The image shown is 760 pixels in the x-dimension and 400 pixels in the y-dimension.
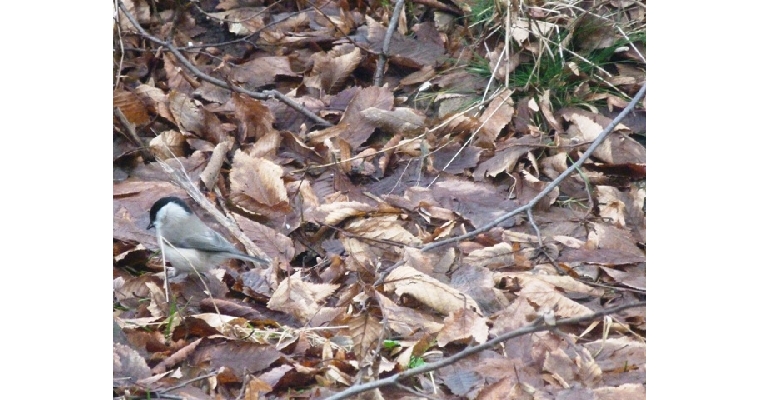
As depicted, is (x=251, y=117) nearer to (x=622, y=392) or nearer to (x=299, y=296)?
(x=299, y=296)

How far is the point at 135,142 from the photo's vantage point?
3459 millimetres

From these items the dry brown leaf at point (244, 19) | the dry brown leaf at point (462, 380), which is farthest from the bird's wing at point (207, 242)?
the dry brown leaf at point (244, 19)

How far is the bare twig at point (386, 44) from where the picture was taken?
3.95 metres

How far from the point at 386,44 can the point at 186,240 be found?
145cm

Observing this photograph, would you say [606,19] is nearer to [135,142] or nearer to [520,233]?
[520,233]

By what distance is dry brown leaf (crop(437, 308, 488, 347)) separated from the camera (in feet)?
7.74

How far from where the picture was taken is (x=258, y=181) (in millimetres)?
3266

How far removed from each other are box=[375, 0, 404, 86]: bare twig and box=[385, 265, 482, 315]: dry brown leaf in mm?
1464

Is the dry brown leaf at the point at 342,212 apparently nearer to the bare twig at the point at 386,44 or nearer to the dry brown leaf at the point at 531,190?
the dry brown leaf at the point at 531,190
